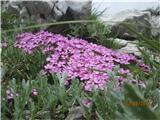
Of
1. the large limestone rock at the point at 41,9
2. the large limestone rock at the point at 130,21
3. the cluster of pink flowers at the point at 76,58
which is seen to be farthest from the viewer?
the large limestone rock at the point at 130,21

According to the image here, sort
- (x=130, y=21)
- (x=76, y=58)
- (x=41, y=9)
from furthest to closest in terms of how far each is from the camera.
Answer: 1. (x=130, y=21)
2. (x=41, y=9)
3. (x=76, y=58)

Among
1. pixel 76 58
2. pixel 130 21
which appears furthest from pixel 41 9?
pixel 76 58

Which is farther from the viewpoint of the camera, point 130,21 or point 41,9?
point 130,21

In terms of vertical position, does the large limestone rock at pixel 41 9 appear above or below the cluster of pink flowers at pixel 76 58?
above

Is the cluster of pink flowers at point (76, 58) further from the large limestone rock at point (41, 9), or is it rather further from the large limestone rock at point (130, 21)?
the large limestone rock at point (130, 21)

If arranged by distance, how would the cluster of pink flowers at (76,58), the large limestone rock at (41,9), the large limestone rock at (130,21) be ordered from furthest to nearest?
the large limestone rock at (130,21), the large limestone rock at (41,9), the cluster of pink flowers at (76,58)

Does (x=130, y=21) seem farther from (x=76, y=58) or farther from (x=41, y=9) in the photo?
(x=76, y=58)

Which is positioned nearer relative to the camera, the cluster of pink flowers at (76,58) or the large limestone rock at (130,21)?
the cluster of pink flowers at (76,58)

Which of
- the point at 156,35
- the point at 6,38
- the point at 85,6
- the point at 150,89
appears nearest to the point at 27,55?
the point at 6,38

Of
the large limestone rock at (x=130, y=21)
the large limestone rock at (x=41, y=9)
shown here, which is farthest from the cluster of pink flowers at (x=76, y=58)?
the large limestone rock at (x=130, y=21)
